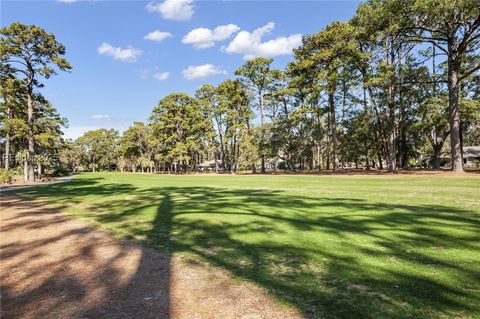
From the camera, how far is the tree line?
24500 millimetres

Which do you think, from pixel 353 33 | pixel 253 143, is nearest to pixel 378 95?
pixel 353 33

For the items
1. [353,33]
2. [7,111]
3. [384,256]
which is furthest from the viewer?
[7,111]

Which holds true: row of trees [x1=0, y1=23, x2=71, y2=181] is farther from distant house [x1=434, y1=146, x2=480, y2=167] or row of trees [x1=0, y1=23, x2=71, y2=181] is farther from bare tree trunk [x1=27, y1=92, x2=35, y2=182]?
distant house [x1=434, y1=146, x2=480, y2=167]

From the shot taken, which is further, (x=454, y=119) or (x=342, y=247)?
(x=454, y=119)

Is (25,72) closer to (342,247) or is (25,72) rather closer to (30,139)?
(30,139)

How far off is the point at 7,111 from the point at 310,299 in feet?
149

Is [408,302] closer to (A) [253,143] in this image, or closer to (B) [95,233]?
(B) [95,233]

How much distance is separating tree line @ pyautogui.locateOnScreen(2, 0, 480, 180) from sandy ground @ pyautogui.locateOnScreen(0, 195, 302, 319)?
974 inches

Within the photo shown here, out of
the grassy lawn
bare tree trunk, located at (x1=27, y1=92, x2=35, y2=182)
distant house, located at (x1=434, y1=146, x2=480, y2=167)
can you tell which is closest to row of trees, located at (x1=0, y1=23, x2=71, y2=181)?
bare tree trunk, located at (x1=27, y1=92, x2=35, y2=182)

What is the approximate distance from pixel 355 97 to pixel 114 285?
1644 inches

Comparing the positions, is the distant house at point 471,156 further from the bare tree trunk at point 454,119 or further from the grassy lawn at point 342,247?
the grassy lawn at point 342,247

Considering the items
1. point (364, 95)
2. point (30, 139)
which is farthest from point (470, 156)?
point (30, 139)

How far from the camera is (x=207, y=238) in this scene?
679 cm

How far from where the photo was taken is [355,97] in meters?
41.2
